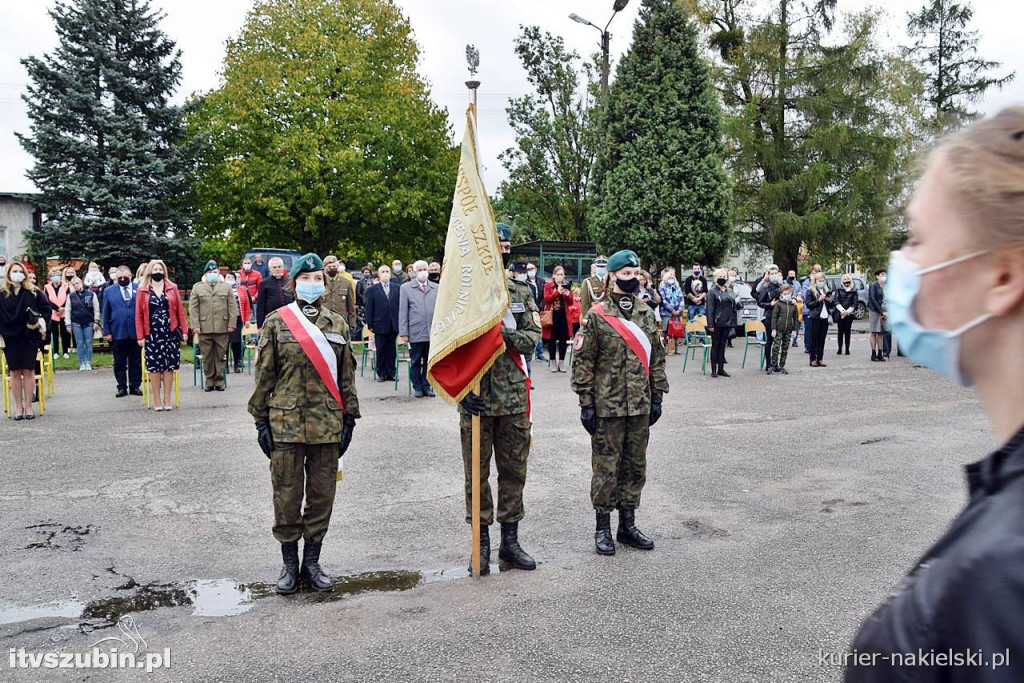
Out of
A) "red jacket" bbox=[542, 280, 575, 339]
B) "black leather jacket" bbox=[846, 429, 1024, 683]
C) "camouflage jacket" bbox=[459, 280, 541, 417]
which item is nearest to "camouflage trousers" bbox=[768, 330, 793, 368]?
"red jacket" bbox=[542, 280, 575, 339]

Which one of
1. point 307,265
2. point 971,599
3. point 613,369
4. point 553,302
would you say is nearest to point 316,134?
point 553,302

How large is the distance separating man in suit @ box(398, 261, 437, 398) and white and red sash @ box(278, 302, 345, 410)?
7434 mm

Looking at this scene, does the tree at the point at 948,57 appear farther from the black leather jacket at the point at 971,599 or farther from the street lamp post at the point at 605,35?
the black leather jacket at the point at 971,599

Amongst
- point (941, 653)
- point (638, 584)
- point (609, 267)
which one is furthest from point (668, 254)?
point (941, 653)

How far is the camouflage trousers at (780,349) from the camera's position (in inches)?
626

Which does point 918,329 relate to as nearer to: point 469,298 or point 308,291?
point 469,298

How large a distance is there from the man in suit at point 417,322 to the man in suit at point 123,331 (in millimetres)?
4215

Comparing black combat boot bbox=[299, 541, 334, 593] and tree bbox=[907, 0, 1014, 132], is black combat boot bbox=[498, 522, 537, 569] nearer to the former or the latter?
black combat boot bbox=[299, 541, 334, 593]

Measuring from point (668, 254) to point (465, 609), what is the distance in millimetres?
19944

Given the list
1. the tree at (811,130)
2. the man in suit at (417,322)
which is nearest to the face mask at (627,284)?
the man in suit at (417,322)

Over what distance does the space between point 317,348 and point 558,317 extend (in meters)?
11.4

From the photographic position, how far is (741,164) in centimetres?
3131

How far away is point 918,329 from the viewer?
1404mm

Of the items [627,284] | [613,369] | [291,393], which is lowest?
[291,393]
